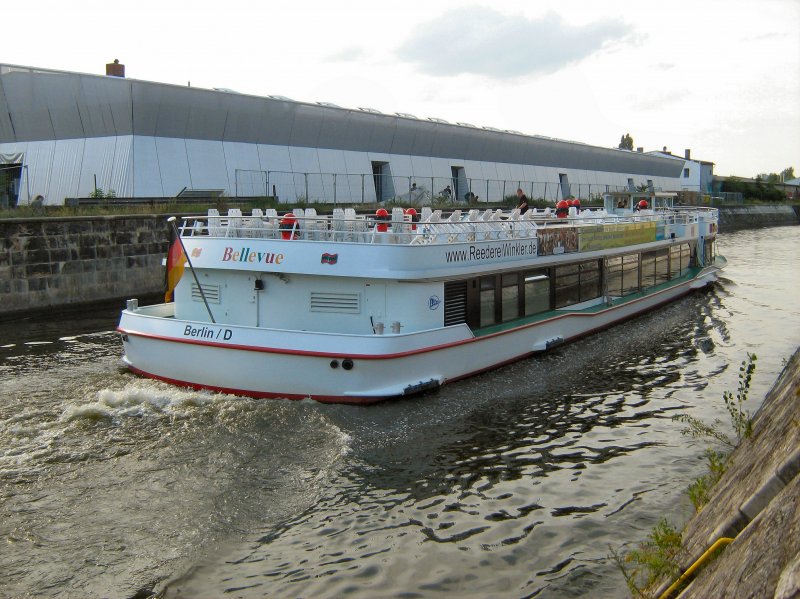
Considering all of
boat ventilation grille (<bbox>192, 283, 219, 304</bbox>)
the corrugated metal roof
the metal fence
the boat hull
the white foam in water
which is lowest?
the white foam in water

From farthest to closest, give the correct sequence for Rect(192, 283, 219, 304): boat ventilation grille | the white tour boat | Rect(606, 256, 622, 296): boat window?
Rect(606, 256, 622, 296): boat window, Rect(192, 283, 219, 304): boat ventilation grille, the white tour boat

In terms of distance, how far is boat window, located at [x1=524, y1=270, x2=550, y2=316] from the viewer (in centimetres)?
1773

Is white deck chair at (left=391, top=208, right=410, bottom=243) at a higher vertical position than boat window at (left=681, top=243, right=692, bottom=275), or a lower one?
higher

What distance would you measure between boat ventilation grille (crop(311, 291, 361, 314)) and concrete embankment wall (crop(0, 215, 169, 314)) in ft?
43.2

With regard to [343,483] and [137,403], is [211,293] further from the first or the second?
[343,483]

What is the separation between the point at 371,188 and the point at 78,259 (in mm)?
19796

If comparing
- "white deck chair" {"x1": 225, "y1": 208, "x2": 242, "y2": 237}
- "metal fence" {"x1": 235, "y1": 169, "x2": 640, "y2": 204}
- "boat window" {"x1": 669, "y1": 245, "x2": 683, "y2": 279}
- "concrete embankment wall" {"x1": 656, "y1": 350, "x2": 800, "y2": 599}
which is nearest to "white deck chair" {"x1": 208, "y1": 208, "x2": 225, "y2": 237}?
"white deck chair" {"x1": 225, "y1": 208, "x2": 242, "y2": 237}

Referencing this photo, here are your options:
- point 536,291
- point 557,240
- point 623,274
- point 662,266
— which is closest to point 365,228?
point 536,291

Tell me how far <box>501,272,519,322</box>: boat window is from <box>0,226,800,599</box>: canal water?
162cm

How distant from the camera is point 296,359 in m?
12.9

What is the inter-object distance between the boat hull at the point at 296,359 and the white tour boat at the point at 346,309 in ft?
0.07

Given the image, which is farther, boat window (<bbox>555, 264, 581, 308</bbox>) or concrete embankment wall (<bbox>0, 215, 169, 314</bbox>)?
concrete embankment wall (<bbox>0, 215, 169, 314</bbox>)

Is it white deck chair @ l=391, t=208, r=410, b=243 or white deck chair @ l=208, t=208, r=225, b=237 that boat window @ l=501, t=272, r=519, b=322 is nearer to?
white deck chair @ l=391, t=208, r=410, b=243

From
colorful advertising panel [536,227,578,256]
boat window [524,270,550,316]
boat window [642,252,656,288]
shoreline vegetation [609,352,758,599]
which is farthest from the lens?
boat window [642,252,656,288]
